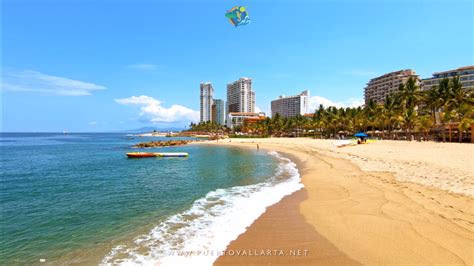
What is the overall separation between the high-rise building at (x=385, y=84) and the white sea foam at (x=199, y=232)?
117 m

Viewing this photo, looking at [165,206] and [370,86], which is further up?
[370,86]

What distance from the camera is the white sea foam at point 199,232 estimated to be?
23.7 feet

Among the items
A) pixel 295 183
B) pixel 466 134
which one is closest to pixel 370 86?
pixel 466 134

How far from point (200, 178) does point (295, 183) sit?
26.3 feet

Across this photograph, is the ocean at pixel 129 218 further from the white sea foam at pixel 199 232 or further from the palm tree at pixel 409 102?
the palm tree at pixel 409 102

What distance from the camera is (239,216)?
34.7 ft

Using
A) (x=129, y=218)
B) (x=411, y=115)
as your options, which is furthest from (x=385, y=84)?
(x=129, y=218)

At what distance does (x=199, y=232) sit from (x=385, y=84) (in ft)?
470

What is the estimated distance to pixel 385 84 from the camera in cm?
12662

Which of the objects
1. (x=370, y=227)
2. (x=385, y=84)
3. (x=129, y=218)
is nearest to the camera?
(x=370, y=227)

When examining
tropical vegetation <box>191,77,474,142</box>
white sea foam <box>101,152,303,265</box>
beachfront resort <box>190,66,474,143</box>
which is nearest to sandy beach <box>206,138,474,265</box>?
white sea foam <box>101,152,303,265</box>

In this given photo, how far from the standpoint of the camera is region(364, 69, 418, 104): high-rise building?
11764 centimetres

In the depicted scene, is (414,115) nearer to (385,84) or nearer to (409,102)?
(409,102)

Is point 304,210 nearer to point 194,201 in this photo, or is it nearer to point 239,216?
point 239,216
